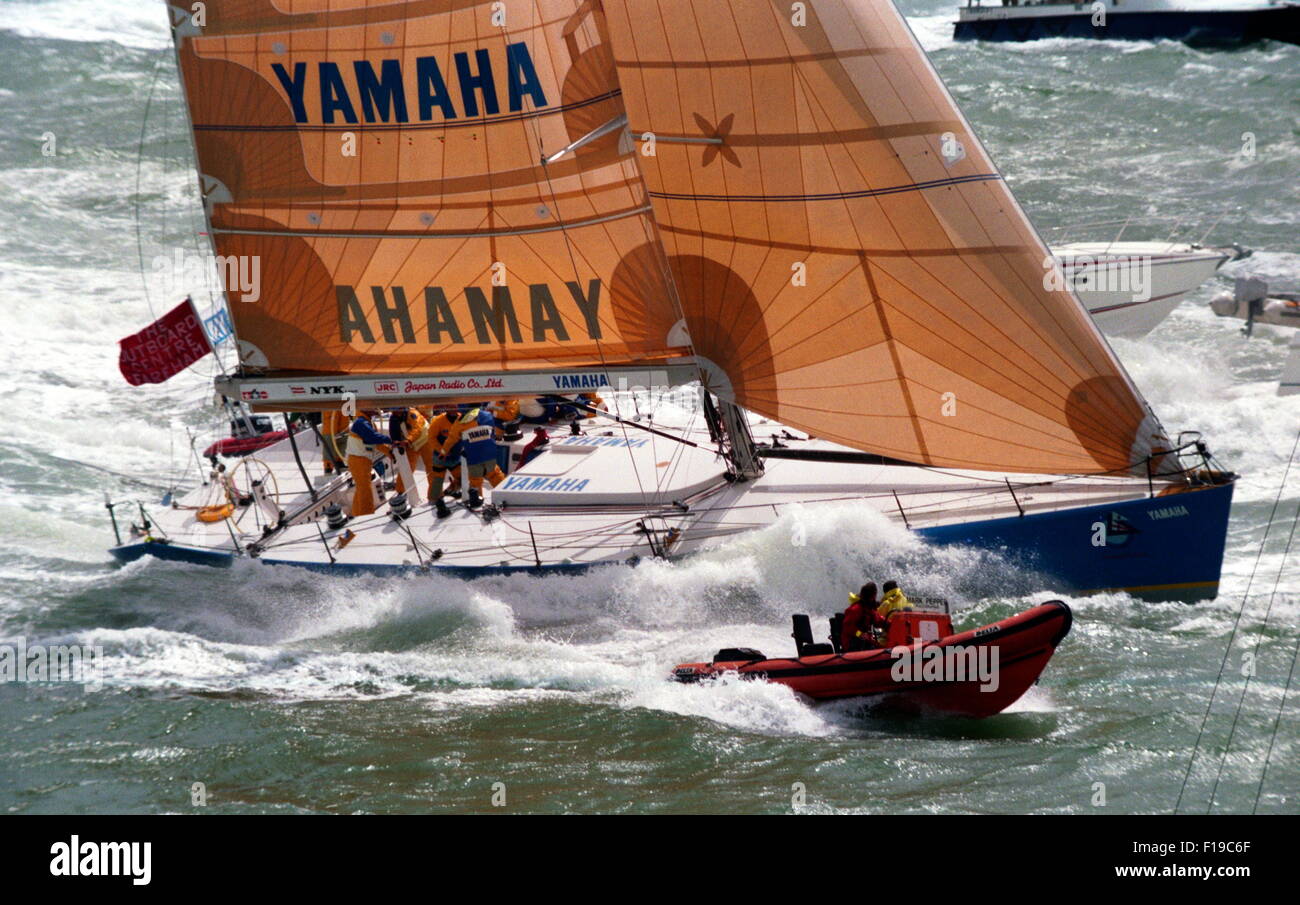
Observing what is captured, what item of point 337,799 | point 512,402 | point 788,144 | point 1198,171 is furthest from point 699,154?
point 1198,171

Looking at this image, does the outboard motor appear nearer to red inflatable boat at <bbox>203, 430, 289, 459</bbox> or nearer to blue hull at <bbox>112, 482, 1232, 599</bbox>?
blue hull at <bbox>112, 482, 1232, 599</bbox>

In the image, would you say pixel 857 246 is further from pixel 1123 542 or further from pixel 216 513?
pixel 216 513

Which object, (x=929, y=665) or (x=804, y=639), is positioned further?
(x=804, y=639)

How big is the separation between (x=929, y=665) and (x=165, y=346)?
359 inches

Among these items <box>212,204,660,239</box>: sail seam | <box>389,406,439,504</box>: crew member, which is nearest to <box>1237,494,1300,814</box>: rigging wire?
<box>212,204,660,239</box>: sail seam

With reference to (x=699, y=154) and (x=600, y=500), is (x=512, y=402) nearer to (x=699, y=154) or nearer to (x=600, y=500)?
(x=600, y=500)

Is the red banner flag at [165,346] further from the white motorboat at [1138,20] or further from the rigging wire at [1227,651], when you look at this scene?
the white motorboat at [1138,20]

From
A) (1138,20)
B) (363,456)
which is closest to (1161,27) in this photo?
(1138,20)

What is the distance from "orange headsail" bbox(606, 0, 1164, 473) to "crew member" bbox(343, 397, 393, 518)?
4.26m

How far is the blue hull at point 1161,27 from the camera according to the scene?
126 feet

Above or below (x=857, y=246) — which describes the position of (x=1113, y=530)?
below

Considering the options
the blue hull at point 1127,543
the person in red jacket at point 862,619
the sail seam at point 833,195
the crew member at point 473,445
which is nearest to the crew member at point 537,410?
the crew member at point 473,445

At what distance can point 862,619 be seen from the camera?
483 inches

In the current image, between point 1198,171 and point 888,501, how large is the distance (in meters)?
18.2
